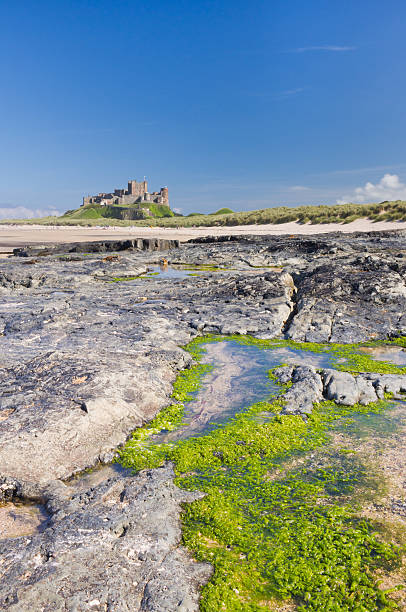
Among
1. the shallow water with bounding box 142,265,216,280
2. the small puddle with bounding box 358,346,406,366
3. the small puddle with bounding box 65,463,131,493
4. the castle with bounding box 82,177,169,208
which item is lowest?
the small puddle with bounding box 65,463,131,493

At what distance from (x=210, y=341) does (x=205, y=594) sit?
6131mm

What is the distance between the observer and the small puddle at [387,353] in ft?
24.5

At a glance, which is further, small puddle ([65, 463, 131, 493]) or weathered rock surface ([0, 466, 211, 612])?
small puddle ([65, 463, 131, 493])

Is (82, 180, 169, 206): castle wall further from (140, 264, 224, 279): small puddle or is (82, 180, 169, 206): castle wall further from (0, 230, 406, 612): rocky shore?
(0, 230, 406, 612): rocky shore

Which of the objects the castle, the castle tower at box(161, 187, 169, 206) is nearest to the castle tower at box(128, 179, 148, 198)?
the castle

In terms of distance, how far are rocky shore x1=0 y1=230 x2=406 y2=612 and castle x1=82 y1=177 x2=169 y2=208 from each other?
171538 mm

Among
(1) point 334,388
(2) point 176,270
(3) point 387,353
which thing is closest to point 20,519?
(1) point 334,388

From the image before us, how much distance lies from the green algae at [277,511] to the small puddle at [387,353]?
6.72 feet

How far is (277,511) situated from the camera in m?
3.61

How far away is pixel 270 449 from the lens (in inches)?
182

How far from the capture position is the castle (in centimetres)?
17812

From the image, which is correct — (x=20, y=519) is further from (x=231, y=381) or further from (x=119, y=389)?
(x=231, y=381)

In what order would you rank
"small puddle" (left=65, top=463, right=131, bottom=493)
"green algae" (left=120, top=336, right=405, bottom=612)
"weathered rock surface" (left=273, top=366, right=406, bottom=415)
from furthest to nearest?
1. "weathered rock surface" (left=273, top=366, right=406, bottom=415)
2. "small puddle" (left=65, top=463, right=131, bottom=493)
3. "green algae" (left=120, top=336, right=405, bottom=612)

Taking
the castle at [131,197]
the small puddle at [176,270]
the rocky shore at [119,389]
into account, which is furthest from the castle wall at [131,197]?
the rocky shore at [119,389]
